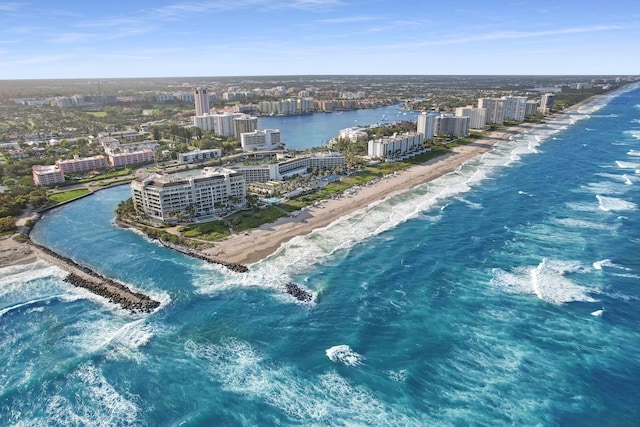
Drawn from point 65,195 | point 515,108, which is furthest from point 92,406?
point 515,108

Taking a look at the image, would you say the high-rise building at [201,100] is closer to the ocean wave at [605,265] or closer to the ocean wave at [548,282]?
the ocean wave at [548,282]

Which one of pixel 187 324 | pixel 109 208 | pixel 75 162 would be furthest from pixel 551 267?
pixel 75 162

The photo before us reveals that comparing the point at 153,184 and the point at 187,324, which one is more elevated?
the point at 153,184

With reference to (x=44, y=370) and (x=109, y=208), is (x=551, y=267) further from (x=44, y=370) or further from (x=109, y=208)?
(x=109, y=208)

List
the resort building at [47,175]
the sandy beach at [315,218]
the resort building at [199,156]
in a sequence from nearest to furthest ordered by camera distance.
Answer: the sandy beach at [315,218] → the resort building at [47,175] → the resort building at [199,156]

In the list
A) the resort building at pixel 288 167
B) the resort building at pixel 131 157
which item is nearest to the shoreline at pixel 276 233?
the resort building at pixel 288 167

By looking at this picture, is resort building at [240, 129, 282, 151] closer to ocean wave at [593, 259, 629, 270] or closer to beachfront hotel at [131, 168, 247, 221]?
beachfront hotel at [131, 168, 247, 221]

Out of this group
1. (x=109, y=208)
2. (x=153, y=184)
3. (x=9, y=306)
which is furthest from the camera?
(x=109, y=208)
